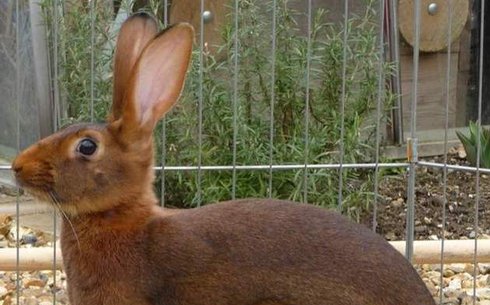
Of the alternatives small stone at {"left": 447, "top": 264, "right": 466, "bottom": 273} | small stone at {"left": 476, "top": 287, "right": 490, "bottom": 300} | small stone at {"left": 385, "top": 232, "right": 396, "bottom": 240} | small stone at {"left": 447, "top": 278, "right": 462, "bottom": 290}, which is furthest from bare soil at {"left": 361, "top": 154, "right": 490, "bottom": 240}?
small stone at {"left": 476, "top": 287, "right": 490, "bottom": 300}

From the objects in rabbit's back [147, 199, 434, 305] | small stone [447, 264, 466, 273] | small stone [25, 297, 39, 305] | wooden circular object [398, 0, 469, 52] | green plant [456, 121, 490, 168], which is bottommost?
small stone [25, 297, 39, 305]

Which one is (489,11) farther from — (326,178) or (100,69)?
(100,69)

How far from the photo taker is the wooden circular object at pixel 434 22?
639 centimetres

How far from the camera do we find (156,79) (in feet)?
9.31

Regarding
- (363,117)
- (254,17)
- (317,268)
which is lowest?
(317,268)

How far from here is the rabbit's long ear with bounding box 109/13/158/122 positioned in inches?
110

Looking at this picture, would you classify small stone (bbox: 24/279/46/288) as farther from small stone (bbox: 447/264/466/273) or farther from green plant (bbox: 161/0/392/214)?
small stone (bbox: 447/264/466/273)

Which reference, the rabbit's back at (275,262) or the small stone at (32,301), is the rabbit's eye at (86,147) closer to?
the rabbit's back at (275,262)

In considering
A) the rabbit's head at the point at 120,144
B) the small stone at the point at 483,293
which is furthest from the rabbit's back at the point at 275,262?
the small stone at the point at 483,293

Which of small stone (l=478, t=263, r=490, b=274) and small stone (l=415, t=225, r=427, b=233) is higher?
small stone (l=415, t=225, r=427, b=233)

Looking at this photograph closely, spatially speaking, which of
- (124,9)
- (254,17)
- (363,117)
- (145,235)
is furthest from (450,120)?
(145,235)

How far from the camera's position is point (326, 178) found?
195 inches

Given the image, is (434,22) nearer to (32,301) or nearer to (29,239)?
(29,239)

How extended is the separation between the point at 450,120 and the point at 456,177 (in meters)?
0.59
